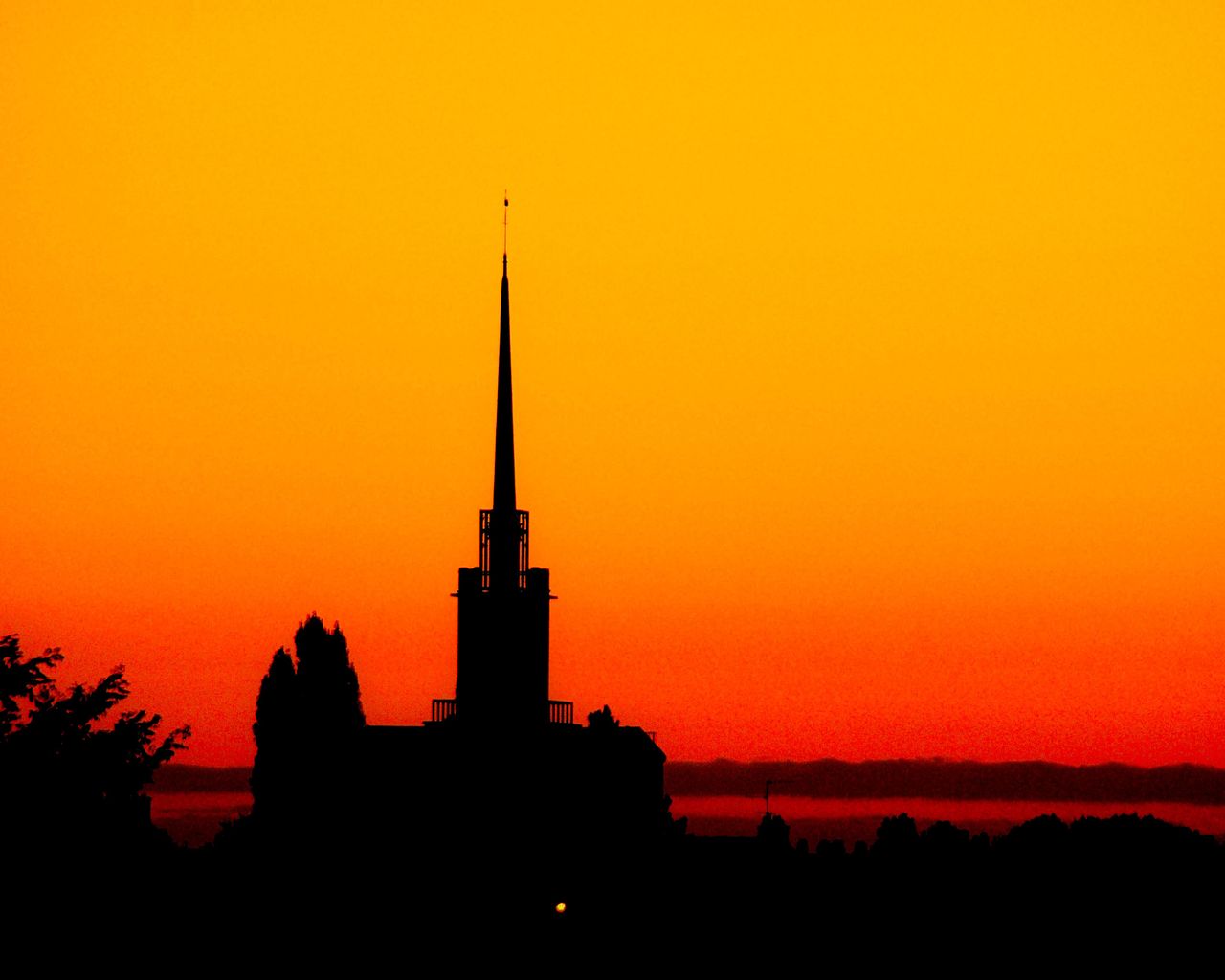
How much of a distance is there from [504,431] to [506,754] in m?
16.9

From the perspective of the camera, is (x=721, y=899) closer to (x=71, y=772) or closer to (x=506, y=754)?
(x=506, y=754)

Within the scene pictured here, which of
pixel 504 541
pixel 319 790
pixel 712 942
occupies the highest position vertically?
pixel 504 541

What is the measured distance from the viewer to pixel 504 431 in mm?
97562

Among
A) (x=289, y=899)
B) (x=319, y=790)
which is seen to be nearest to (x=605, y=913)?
(x=289, y=899)

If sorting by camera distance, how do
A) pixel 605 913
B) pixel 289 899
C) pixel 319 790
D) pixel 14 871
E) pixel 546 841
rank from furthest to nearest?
pixel 319 790
pixel 546 841
pixel 605 913
pixel 289 899
pixel 14 871

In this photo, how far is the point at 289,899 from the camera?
61.5 m

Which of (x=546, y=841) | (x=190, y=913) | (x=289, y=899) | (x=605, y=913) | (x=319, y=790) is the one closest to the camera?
(x=190, y=913)

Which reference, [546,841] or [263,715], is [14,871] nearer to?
[546,841]

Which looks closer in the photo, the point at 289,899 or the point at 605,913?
the point at 289,899

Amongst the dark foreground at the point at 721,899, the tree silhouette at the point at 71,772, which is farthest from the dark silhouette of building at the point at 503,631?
the tree silhouette at the point at 71,772

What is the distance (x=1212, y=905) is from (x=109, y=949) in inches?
2545

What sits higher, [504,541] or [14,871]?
[504,541]

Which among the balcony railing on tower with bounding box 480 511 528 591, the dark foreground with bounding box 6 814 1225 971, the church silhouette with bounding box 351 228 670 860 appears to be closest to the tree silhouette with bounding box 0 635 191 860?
the dark foreground with bounding box 6 814 1225 971

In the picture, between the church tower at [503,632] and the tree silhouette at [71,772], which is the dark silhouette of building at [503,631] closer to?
the church tower at [503,632]
